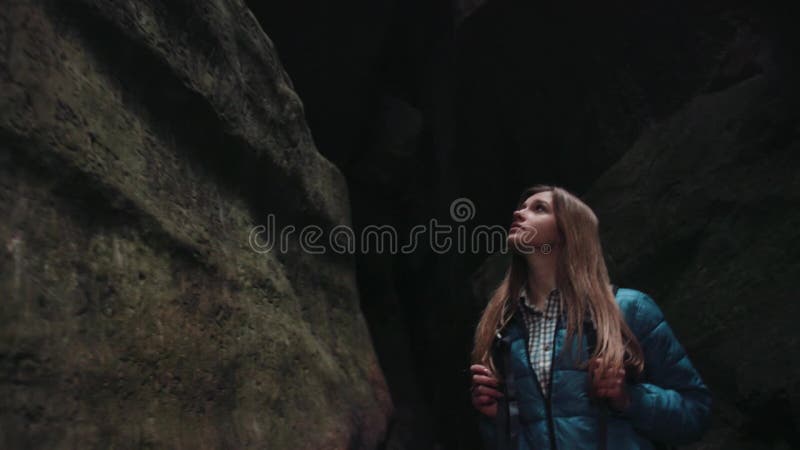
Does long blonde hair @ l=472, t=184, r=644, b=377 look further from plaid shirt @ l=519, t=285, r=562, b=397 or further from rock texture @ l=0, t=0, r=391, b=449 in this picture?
rock texture @ l=0, t=0, r=391, b=449

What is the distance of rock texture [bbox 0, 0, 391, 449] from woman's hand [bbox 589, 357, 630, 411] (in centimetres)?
149

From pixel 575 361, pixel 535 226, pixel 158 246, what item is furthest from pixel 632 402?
pixel 158 246

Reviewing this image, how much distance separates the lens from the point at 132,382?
8.13 feet

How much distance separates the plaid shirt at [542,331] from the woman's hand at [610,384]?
0.21 meters

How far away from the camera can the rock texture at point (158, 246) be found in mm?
2205

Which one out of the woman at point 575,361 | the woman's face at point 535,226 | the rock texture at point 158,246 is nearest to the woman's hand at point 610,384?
the woman at point 575,361

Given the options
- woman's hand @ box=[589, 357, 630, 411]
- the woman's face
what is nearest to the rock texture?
Result: the woman's face

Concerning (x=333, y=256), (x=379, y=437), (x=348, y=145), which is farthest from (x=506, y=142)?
(x=379, y=437)

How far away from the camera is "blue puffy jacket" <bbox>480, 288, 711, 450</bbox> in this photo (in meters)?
2.48

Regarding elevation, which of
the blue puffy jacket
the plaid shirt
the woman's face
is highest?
the woman's face

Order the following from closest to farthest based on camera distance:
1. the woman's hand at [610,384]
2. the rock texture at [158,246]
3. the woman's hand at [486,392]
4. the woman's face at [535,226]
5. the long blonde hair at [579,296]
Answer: the rock texture at [158,246] < the woman's hand at [610,384] < the long blonde hair at [579,296] < the woman's hand at [486,392] < the woman's face at [535,226]

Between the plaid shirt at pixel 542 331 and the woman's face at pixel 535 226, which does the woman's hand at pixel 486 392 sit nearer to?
the plaid shirt at pixel 542 331

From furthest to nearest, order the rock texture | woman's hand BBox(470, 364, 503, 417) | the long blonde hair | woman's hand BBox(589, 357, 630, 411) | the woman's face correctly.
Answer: the woman's face
woman's hand BBox(470, 364, 503, 417)
the long blonde hair
woman's hand BBox(589, 357, 630, 411)
the rock texture

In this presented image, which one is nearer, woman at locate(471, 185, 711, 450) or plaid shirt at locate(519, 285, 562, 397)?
woman at locate(471, 185, 711, 450)
